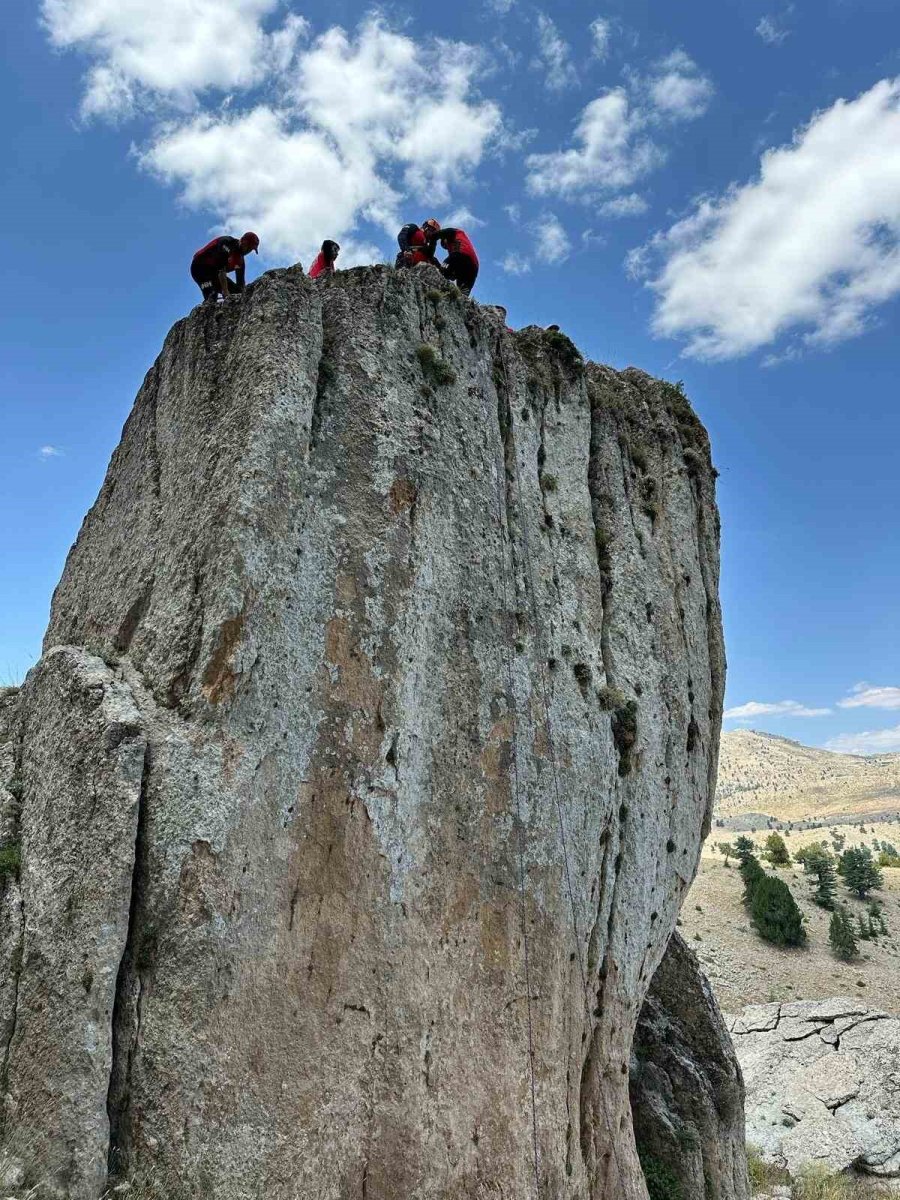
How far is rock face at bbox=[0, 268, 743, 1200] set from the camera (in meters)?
8.57

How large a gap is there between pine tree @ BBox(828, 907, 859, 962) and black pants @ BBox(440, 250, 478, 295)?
4487 cm

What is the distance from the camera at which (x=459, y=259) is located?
48.8ft

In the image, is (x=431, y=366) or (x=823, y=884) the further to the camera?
(x=823, y=884)

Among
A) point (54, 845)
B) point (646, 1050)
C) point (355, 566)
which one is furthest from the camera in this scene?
point (646, 1050)

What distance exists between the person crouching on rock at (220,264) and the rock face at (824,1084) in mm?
26795

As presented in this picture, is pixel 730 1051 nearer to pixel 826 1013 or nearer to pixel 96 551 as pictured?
pixel 96 551

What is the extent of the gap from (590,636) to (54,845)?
326 inches

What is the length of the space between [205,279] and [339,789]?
332 inches

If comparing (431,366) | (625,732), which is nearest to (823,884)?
(625,732)

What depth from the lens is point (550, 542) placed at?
1359 cm

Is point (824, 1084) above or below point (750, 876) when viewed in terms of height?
below

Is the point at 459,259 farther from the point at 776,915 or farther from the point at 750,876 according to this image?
the point at 750,876

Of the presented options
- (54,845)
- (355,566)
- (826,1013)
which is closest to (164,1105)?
(54,845)

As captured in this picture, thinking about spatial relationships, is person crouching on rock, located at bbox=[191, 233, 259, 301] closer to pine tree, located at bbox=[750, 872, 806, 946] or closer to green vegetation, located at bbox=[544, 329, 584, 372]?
green vegetation, located at bbox=[544, 329, 584, 372]
